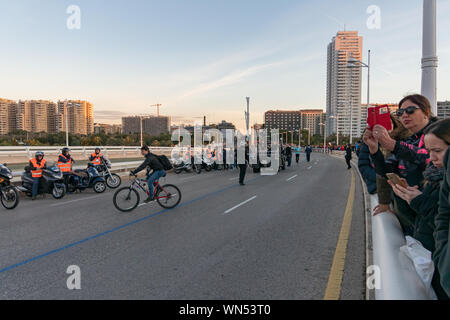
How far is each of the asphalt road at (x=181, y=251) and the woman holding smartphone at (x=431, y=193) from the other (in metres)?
1.39

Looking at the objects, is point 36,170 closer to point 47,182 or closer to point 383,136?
point 47,182

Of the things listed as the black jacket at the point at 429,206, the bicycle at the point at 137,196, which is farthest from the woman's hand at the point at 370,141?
the bicycle at the point at 137,196

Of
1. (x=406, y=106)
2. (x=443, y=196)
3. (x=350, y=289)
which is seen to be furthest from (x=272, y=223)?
(x=443, y=196)

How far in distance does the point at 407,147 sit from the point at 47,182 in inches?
456

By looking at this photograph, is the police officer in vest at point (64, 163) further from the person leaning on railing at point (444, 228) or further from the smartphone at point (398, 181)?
the person leaning on railing at point (444, 228)

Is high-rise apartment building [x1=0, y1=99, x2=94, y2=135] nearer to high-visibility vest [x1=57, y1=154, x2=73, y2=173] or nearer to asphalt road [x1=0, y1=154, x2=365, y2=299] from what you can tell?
high-visibility vest [x1=57, y1=154, x2=73, y2=173]

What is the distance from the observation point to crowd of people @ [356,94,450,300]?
184 cm

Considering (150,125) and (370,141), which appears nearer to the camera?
(370,141)

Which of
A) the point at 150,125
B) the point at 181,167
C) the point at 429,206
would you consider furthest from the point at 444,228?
the point at 150,125

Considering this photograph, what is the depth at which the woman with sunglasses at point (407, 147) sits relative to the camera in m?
3.54

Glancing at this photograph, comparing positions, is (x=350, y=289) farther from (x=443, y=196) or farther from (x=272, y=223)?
(x=272, y=223)

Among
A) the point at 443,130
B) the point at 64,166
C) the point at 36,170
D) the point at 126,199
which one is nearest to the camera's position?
the point at 443,130

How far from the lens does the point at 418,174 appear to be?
3.88m

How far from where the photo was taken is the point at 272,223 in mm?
Answer: 7230
